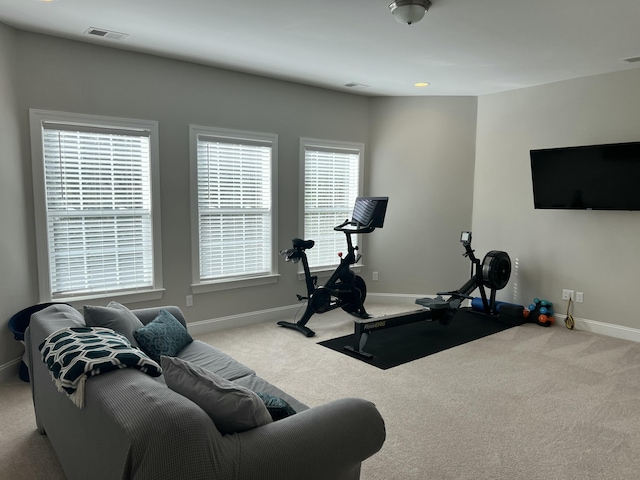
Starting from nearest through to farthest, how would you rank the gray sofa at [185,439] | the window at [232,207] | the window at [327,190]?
the gray sofa at [185,439] < the window at [232,207] < the window at [327,190]

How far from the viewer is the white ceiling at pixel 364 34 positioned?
118 inches

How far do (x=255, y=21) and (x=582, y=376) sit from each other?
12.4 feet

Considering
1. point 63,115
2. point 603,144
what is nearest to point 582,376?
point 603,144

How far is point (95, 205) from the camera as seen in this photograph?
12.8ft

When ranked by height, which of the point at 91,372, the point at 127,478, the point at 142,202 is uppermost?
the point at 142,202

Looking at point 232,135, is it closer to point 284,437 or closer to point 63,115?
point 63,115

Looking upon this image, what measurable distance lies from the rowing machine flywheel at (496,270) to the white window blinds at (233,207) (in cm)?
252

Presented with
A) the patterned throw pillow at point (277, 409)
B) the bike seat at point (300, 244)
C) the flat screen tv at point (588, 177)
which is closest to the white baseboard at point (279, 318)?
the bike seat at point (300, 244)

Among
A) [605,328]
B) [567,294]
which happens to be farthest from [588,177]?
[605,328]

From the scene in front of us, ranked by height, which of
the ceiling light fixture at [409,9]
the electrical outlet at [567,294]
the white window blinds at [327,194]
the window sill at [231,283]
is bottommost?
the electrical outlet at [567,294]

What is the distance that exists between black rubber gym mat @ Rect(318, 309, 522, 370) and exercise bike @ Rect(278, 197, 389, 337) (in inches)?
17.9

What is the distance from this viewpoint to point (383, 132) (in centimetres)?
594

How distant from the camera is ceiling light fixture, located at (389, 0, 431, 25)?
2.83m

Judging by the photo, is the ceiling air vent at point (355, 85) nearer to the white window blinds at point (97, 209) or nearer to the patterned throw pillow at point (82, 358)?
the white window blinds at point (97, 209)
